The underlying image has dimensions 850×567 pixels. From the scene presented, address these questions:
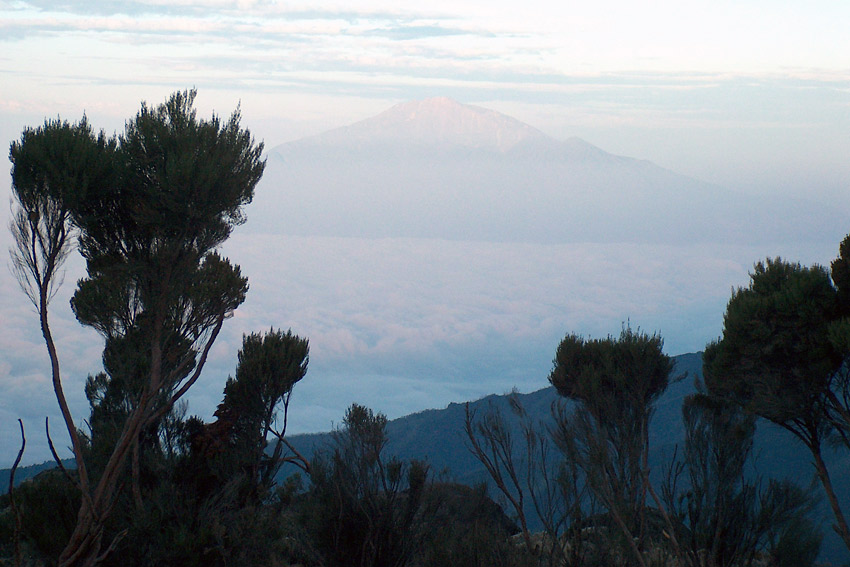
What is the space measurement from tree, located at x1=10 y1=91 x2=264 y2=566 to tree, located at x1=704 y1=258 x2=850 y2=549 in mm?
9085

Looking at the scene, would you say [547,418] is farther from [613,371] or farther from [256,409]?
[256,409]

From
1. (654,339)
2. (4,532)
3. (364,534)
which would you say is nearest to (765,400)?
(654,339)

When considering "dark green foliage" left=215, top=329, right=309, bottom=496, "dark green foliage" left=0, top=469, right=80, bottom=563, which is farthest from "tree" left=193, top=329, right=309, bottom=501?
"dark green foliage" left=0, top=469, right=80, bottom=563

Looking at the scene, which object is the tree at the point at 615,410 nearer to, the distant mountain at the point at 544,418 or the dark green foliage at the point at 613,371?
the dark green foliage at the point at 613,371

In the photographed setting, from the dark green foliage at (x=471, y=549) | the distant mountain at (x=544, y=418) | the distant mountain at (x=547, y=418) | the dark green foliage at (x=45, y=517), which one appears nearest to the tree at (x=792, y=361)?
the dark green foliage at (x=471, y=549)

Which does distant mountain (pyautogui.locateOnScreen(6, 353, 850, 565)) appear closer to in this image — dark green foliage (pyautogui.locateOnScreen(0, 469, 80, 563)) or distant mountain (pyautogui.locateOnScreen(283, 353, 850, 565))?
distant mountain (pyautogui.locateOnScreen(283, 353, 850, 565))

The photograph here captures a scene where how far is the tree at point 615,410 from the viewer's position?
1045 cm

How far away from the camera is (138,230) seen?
11328mm

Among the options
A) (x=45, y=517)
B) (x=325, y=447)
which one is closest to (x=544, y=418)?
(x=325, y=447)

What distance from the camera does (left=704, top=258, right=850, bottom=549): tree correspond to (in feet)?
41.9

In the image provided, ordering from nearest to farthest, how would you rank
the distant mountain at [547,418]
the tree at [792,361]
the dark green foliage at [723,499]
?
1. the dark green foliage at [723,499]
2. the tree at [792,361]
3. the distant mountain at [547,418]

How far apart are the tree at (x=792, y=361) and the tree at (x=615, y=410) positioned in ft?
Answer: 5.66

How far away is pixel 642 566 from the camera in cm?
1002

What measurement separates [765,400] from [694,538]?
9.43 feet
